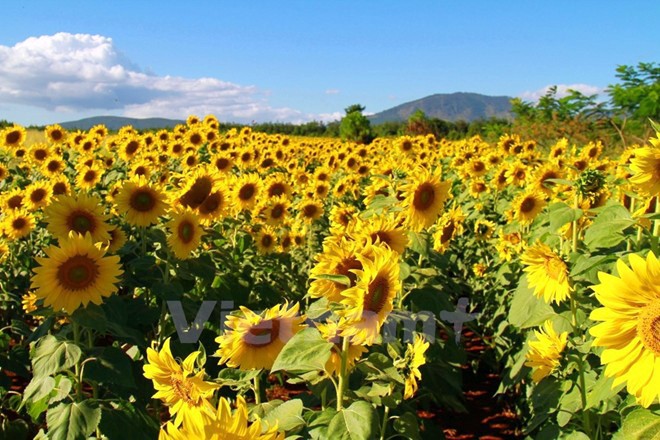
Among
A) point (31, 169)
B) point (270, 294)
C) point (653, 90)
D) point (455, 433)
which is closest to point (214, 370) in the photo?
point (270, 294)

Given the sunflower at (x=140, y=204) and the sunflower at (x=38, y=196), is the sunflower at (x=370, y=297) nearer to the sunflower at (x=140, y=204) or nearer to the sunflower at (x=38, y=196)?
the sunflower at (x=140, y=204)

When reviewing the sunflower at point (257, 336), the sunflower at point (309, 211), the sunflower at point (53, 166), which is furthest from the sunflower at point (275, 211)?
the sunflower at point (257, 336)

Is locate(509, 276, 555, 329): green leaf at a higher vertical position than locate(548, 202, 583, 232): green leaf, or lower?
lower

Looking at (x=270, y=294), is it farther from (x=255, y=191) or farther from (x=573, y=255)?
(x=573, y=255)

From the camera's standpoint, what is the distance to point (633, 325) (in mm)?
1507

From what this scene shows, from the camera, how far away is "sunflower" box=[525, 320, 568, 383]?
2.36 m

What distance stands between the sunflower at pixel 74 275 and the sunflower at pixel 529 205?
3.34 metres

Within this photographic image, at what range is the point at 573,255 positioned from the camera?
2564 millimetres

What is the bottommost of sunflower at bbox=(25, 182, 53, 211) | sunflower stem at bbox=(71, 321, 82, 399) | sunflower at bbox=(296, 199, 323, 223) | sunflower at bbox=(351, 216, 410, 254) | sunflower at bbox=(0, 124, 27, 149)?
sunflower stem at bbox=(71, 321, 82, 399)

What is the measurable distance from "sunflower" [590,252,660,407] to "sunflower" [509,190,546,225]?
340cm

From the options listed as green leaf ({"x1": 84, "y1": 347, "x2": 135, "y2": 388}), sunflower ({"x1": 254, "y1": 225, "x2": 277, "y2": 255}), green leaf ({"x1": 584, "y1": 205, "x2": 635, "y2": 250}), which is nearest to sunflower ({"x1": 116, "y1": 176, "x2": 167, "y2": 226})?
green leaf ({"x1": 84, "y1": 347, "x2": 135, "y2": 388})

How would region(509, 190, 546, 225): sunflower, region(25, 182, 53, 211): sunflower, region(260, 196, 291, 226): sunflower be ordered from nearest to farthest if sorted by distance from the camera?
region(509, 190, 546, 225): sunflower
region(25, 182, 53, 211): sunflower
region(260, 196, 291, 226): sunflower

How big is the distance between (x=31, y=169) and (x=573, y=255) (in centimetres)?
782

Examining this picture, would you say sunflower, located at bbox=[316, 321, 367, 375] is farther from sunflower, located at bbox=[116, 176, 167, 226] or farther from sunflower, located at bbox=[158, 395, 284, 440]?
sunflower, located at bbox=[116, 176, 167, 226]
